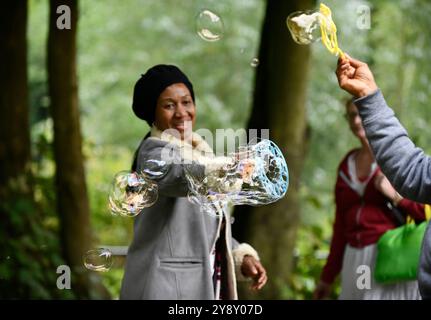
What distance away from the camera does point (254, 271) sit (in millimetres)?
4059

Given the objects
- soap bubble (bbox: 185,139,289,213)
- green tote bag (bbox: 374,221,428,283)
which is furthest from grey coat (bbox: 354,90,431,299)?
green tote bag (bbox: 374,221,428,283)

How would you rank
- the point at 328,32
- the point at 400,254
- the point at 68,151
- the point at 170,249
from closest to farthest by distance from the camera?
the point at 328,32, the point at 170,249, the point at 400,254, the point at 68,151

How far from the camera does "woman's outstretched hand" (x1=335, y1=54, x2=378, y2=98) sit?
283cm

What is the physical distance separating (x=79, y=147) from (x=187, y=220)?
4496 mm

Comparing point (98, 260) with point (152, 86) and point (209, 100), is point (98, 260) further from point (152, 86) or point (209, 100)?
point (209, 100)

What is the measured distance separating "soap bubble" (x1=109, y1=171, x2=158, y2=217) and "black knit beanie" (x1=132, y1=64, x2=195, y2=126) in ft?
0.91

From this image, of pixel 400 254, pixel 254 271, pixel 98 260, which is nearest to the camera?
pixel 254 271

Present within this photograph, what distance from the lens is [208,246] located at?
384 centimetres

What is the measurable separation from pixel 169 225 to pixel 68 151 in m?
4.44

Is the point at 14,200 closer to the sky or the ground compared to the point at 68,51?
closer to the ground

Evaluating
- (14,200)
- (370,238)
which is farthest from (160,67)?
(14,200)

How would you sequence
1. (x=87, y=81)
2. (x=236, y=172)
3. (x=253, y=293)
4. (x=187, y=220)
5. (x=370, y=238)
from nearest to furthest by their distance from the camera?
(x=236, y=172) < (x=187, y=220) < (x=370, y=238) < (x=253, y=293) < (x=87, y=81)

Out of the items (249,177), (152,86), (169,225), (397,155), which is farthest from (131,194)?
(397,155)
